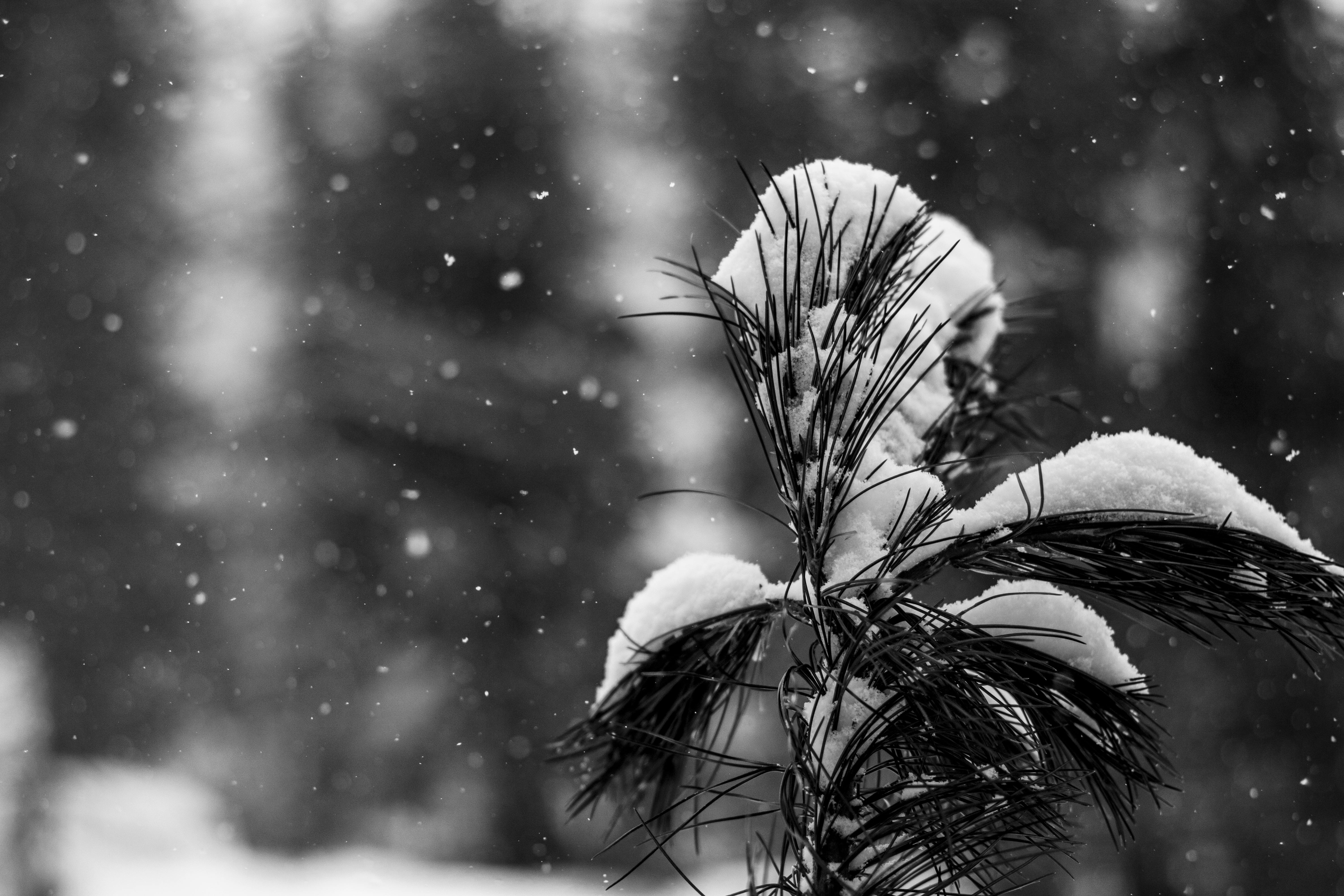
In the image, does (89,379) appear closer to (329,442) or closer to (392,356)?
(329,442)

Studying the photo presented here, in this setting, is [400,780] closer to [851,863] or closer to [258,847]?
[258,847]

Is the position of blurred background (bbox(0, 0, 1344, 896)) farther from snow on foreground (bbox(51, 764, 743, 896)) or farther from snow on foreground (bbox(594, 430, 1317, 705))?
snow on foreground (bbox(594, 430, 1317, 705))

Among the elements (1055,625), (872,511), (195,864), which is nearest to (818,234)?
(872,511)

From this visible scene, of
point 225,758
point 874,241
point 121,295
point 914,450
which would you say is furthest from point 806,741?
point 121,295

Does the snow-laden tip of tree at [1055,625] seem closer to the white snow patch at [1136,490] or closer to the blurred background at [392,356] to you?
the white snow patch at [1136,490]

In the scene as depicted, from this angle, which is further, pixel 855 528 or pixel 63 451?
pixel 63 451

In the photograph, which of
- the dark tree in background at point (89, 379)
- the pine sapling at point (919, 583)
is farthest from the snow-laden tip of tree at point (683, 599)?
the dark tree in background at point (89, 379)
